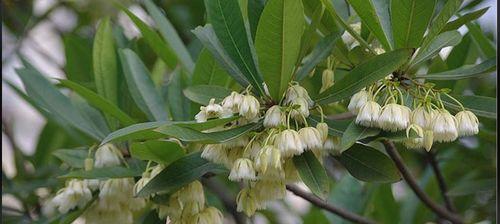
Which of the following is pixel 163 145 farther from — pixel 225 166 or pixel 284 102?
pixel 284 102

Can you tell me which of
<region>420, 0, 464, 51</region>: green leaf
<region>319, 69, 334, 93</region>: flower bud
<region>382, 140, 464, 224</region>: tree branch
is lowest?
<region>382, 140, 464, 224</region>: tree branch

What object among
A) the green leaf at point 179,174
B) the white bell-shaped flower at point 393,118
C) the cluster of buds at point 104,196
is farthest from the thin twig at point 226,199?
the white bell-shaped flower at point 393,118

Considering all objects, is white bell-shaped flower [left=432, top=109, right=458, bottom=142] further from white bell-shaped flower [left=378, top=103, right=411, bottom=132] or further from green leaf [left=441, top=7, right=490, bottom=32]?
green leaf [left=441, top=7, right=490, bottom=32]

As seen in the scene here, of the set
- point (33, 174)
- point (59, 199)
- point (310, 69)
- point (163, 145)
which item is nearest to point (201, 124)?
point (163, 145)

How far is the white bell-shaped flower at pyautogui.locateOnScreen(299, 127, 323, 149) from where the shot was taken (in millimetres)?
1208

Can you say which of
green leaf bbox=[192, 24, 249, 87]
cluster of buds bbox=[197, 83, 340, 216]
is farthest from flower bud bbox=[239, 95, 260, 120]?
green leaf bbox=[192, 24, 249, 87]

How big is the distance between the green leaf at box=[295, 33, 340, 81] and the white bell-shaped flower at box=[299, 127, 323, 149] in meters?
0.17

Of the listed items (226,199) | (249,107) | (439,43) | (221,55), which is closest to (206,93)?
(221,55)

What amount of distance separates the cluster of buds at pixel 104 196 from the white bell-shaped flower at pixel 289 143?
430mm

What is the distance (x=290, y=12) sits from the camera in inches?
47.0

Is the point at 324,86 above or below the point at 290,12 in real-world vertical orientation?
below

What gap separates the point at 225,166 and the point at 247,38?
0.22 metres

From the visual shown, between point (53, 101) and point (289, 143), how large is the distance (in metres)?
0.74

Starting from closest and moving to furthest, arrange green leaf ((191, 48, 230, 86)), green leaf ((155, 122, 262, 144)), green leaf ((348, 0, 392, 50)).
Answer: green leaf ((155, 122, 262, 144))
green leaf ((348, 0, 392, 50))
green leaf ((191, 48, 230, 86))
